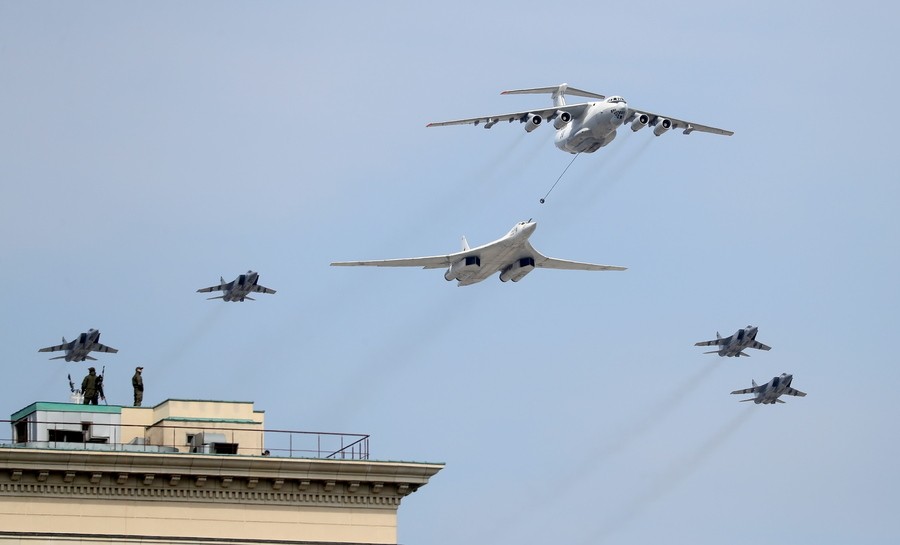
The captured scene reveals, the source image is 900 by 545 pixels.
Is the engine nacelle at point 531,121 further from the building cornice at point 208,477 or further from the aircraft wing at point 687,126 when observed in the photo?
the building cornice at point 208,477

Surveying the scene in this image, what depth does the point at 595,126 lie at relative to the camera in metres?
82.1

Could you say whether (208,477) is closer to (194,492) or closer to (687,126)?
(194,492)

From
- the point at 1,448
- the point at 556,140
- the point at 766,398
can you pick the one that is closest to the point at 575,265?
the point at 766,398

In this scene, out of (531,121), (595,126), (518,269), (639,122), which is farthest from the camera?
(518,269)

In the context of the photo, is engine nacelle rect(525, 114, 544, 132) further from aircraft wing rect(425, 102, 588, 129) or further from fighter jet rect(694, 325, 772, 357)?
fighter jet rect(694, 325, 772, 357)

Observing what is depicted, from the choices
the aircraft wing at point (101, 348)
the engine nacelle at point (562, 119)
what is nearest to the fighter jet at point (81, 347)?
the aircraft wing at point (101, 348)

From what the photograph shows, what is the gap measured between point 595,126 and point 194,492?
36.2m

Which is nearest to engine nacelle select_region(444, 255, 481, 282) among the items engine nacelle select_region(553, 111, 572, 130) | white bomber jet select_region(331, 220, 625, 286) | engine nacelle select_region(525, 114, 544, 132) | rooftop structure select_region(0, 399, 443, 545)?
white bomber jet select_region(331, 220, 625, 286)

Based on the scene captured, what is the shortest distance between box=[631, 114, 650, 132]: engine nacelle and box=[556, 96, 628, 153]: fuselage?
9.11 feet

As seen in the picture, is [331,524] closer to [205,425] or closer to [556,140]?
[205,425]

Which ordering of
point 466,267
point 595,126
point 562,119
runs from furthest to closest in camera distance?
point 466,267
point 562,119
point 595,126

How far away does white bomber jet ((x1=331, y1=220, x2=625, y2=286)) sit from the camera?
303ft

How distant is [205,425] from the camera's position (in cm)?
5484

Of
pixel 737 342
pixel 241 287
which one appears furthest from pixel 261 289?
pixel 737 342
